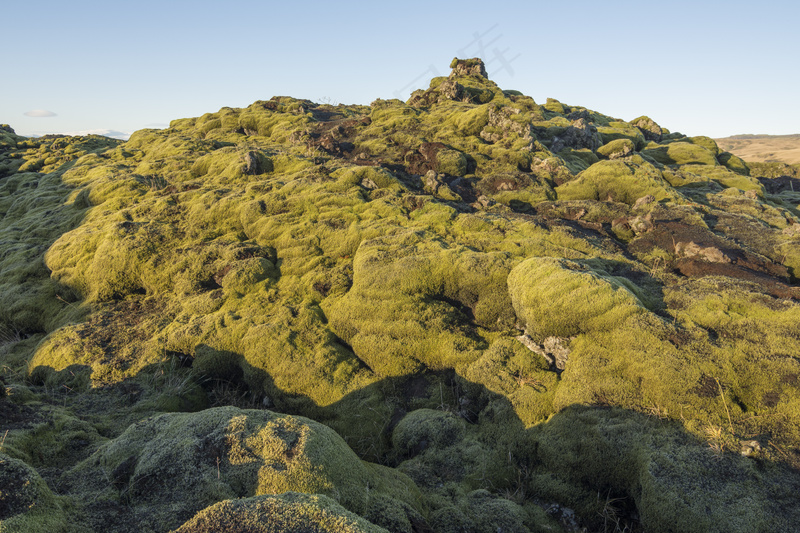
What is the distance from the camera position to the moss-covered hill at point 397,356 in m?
5.17

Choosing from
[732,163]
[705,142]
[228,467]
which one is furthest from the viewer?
[705,142]

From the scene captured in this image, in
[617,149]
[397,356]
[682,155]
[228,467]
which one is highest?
[682,155]

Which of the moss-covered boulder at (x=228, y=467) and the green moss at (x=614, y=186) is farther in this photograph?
the green moss at (x=614, y=186)

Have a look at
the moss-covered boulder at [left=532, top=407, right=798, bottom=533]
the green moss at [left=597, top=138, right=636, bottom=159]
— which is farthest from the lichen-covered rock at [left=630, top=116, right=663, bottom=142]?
the moss-covered boulder at [left=532, top=407, right=798, bottom=533]

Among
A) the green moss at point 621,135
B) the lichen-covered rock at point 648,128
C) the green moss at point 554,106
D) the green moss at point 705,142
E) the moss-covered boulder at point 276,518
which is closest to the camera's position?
the moss-covered boulder at point 276,518

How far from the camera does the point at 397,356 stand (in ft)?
31.8

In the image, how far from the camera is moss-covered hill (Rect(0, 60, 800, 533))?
203 inches

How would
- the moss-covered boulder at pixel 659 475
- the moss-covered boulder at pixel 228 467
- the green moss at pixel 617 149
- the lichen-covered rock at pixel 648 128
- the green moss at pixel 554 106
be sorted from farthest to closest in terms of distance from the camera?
the green moss at pixel 554 106 < the lichen-covered rock at pixel 648 128 < the green moss at pixel 617 149 < the moss-covered boulder at pixel 659 475 < the moss-covered boulder at pixel 228 467

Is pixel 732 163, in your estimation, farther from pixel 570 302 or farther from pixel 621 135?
pixel 570 302

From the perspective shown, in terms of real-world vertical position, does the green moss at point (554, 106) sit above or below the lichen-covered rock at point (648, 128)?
above

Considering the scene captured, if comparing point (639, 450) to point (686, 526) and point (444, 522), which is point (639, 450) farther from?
point (444, 522)

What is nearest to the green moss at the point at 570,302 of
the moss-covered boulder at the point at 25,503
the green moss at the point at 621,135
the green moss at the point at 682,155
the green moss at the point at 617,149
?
the moss-covered boulder at the point at 25,503

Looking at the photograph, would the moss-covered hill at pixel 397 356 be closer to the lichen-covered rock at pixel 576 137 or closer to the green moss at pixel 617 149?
the green moss at pixel 617 149

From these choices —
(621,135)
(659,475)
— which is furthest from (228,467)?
(621,135)
